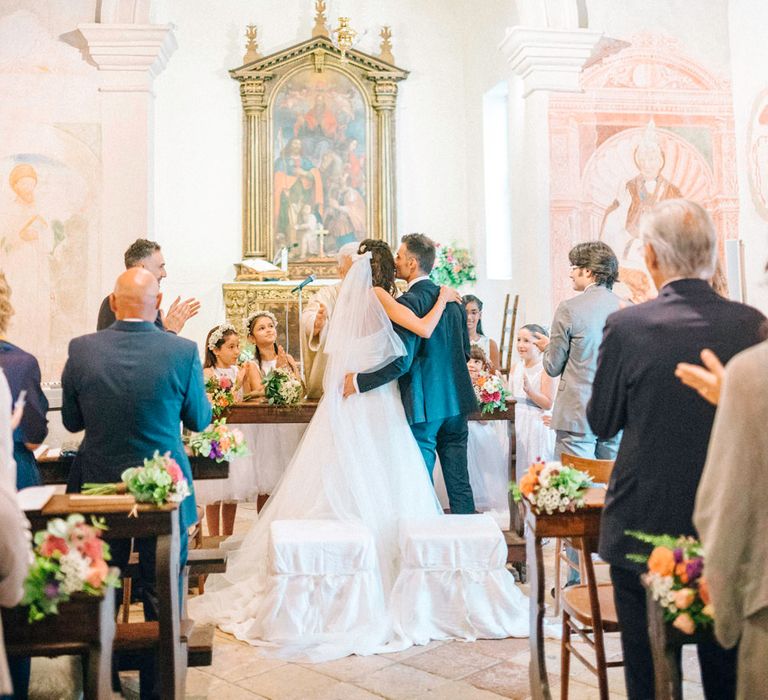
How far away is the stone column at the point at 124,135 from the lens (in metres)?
8.76

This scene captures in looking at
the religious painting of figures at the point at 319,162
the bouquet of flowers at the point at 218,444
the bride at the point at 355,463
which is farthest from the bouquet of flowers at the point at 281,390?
the religious painting of figures at the point at 319,162

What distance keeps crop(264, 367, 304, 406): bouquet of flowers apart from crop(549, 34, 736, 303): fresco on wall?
13.6 feet

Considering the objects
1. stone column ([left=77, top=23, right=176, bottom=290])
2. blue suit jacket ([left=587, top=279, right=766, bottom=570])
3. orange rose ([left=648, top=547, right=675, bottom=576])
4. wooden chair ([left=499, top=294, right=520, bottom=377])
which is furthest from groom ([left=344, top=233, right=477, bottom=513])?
wooden chair ([left=499, top=294, right=520, bottom=377])

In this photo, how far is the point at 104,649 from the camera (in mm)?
2777

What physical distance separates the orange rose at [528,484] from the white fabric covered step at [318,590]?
1.37 metres

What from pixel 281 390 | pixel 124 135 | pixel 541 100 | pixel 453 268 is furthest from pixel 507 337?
pixel 281 390

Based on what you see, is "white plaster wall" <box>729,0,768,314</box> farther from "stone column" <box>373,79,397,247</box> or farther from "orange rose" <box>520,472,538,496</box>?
"stone column" <box>373,79,397,247</box>

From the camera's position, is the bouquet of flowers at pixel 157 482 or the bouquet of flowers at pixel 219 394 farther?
the bouquet of flowers at pixel 219 394

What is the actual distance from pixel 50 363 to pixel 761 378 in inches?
307

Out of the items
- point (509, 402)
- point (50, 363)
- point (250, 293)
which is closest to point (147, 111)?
point (50, 363)

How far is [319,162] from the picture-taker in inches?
518

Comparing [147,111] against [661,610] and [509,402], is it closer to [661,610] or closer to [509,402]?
[509,402]

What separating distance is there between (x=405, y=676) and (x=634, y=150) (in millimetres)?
6685

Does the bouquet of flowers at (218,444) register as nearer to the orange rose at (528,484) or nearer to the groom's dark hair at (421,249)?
the groom's dark hair at (421,249)
